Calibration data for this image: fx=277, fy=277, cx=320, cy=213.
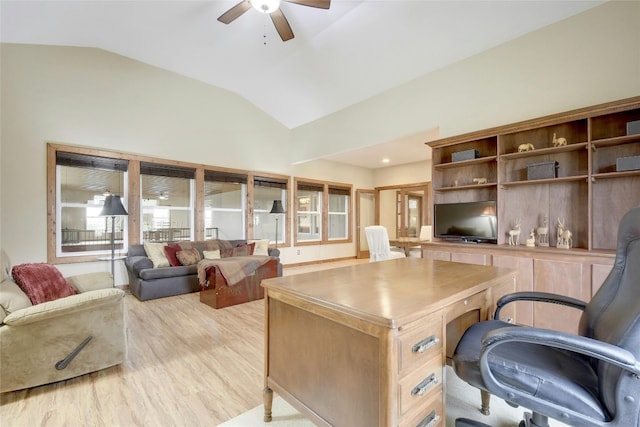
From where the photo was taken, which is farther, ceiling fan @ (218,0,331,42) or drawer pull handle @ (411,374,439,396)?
ceiling fan @ (218,0,331,42)

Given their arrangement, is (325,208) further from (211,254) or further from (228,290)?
(228,290)

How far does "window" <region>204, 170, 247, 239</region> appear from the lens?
557cm

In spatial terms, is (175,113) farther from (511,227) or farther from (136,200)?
(511,227)

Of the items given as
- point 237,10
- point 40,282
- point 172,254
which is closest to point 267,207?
point 172,254

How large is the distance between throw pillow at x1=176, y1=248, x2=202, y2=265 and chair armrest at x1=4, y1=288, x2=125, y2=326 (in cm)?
236

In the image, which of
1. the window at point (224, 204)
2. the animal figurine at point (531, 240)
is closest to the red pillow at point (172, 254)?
the window at point (224, 204)

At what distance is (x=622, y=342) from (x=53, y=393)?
10.1ft

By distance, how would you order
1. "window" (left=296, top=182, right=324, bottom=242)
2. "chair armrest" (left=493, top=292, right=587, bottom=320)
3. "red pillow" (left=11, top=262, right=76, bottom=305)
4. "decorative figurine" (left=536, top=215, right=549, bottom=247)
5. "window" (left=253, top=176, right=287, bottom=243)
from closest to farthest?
1. "chair armrest" (left=493, top=292, right=587, bottom=320)
2. "red pillow" (left=11, top=262, right=76, bottom=305)
3. "decorative figurine" (left=536, top=215, right=549, bottom=247)
4. "window" (left=253, top=176, right=287, bottom=243)
5. "window" (left=296, top=182, right=324, bottom=242)

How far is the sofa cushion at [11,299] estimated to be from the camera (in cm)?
179

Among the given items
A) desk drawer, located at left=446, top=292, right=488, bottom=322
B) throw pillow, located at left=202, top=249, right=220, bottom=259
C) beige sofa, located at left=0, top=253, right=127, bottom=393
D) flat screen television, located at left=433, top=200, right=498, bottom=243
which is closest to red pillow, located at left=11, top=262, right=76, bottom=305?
beige sofa, located at left=0, top=253, right=127, bottom=393

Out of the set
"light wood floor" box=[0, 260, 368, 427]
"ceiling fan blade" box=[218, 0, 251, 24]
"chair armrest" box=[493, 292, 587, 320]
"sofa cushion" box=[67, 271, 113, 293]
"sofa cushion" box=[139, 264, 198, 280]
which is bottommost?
"light wood floor" box=[0, 260, 368, 427]

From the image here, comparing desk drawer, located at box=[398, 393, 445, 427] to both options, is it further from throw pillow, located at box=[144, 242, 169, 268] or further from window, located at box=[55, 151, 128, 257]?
window, located at box=[55, 151, 128, 257]

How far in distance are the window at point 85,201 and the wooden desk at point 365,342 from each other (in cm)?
427

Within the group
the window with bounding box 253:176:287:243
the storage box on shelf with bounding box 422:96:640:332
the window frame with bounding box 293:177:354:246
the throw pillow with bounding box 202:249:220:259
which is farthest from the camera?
the window frame with bounding box 293:177:354:246
